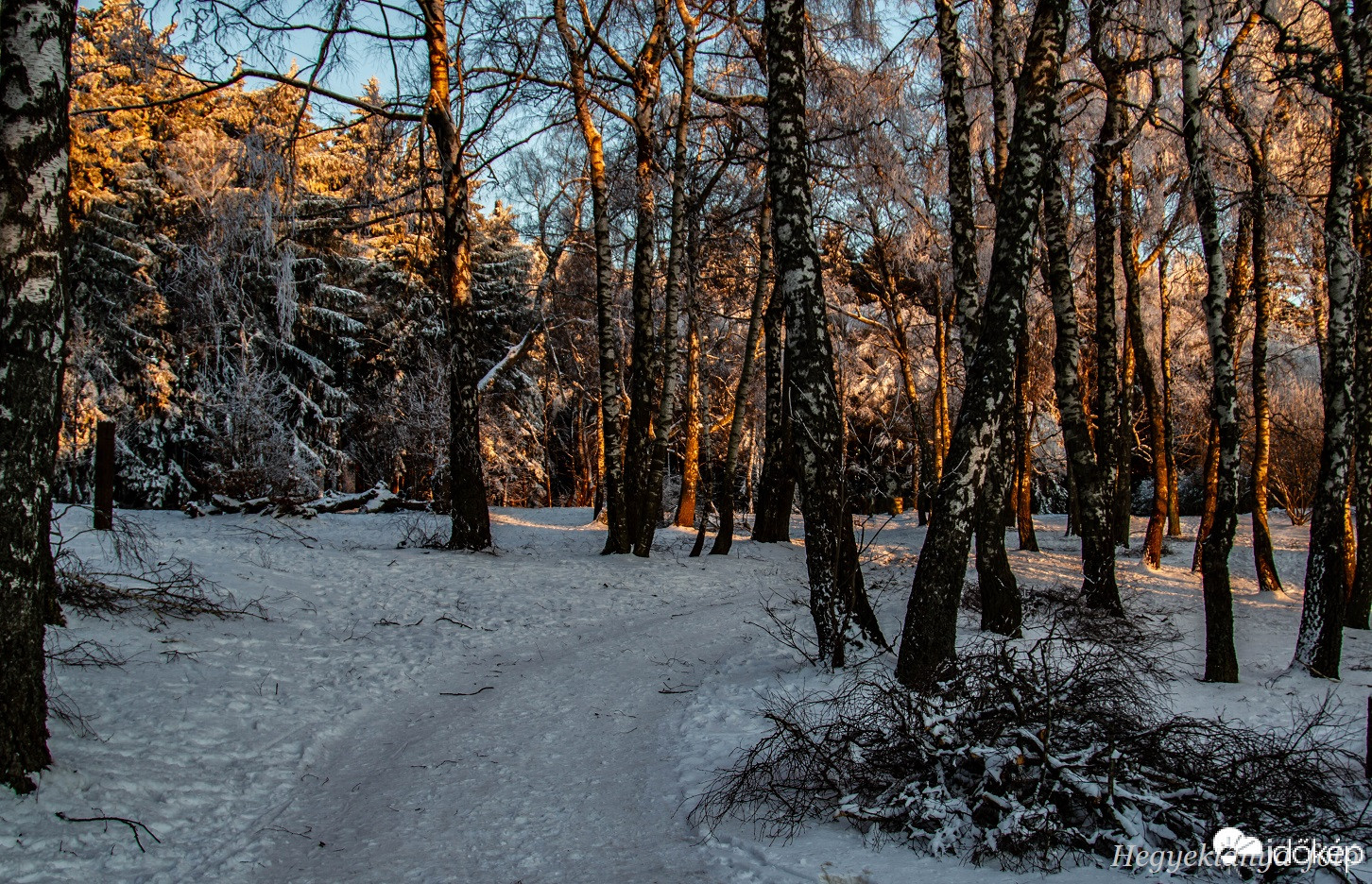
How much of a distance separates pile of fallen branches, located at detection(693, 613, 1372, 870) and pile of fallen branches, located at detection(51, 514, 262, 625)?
5.19 metres

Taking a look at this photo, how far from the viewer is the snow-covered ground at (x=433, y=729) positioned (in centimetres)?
336

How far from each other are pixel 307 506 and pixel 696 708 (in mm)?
12102

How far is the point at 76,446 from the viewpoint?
19.1 m

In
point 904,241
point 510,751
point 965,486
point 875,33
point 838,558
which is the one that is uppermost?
point 875,33

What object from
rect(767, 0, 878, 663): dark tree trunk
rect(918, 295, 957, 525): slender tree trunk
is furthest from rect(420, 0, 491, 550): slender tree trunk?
rect(918, 295, 957, 525): slender tree trunk

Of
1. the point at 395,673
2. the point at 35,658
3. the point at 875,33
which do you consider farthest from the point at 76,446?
the point at 875,33

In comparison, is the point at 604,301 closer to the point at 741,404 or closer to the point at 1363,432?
the point at 741,404

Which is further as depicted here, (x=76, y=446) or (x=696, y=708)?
(x=76, y=446)

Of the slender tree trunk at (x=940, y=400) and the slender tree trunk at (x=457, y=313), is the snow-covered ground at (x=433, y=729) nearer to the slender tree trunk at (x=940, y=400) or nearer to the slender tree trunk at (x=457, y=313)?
the slender tree trunk at (x=457, y=313)

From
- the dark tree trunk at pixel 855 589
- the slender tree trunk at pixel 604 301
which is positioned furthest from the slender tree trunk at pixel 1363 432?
the slender tree trunk at pixel 604 301

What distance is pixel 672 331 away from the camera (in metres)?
13.2

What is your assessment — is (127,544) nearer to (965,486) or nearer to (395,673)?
(395,673)

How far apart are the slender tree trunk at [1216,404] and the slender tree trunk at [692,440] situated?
35.6 feet

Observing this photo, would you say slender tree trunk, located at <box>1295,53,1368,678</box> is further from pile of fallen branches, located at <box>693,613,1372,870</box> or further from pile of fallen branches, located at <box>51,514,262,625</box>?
pile of fallen branches, located at <box>51,514,262,625</box>
